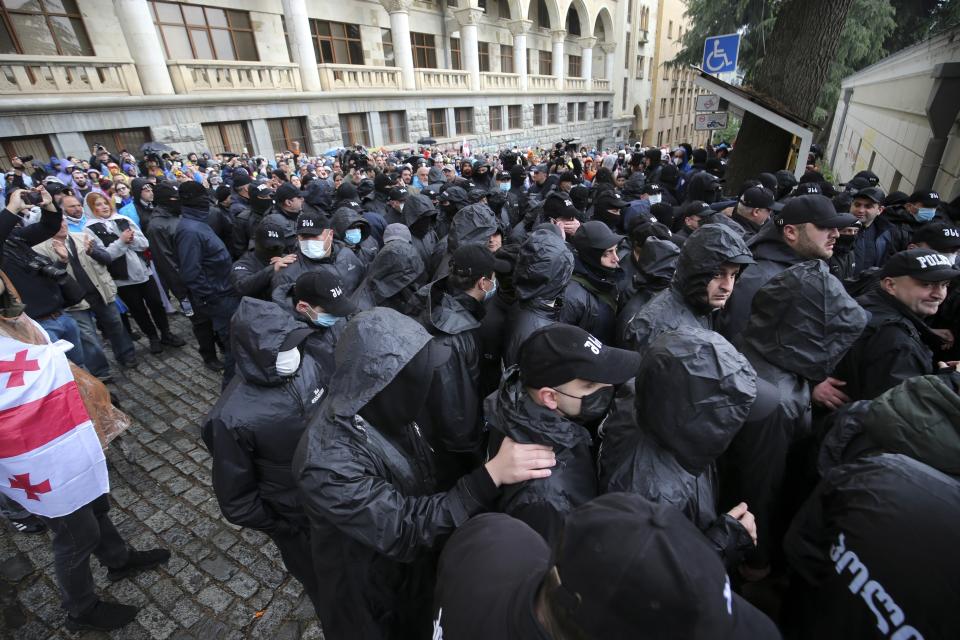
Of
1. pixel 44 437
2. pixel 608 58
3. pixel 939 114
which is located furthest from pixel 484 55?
pixel 44 437

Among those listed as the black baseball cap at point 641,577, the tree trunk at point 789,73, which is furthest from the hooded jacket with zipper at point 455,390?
the tree trunk at point 789,73

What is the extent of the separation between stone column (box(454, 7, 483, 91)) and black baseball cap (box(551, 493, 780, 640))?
27.0m

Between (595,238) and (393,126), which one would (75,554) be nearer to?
(595,238)

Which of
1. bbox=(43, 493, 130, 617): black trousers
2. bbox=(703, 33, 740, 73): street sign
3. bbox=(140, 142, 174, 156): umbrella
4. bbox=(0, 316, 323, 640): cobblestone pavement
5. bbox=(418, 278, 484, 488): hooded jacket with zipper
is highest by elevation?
bbox=(703, 33, 740, 73): street sign

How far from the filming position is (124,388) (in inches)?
210

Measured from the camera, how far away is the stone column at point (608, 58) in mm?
37531

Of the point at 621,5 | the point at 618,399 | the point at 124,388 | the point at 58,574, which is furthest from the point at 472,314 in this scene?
the point at 621,5

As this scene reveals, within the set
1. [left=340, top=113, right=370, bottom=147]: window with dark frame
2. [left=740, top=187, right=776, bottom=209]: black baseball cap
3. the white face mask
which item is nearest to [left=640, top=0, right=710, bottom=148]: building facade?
[left=340, top=113, right=370, bottom=147]: window with dark frame

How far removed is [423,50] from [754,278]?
2495 centimetres

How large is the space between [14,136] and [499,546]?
1734 centimetres

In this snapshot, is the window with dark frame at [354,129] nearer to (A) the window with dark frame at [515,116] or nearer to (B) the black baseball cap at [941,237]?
(A) the window with dark frame at [515,116]

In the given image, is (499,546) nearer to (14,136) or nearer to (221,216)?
(221,216)

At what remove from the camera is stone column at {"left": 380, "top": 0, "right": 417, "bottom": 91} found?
19891 mm

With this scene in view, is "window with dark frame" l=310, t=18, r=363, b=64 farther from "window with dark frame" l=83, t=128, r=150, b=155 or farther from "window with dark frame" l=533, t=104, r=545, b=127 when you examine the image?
"window with dark frame" l=533, t=104, r=545, b=127
